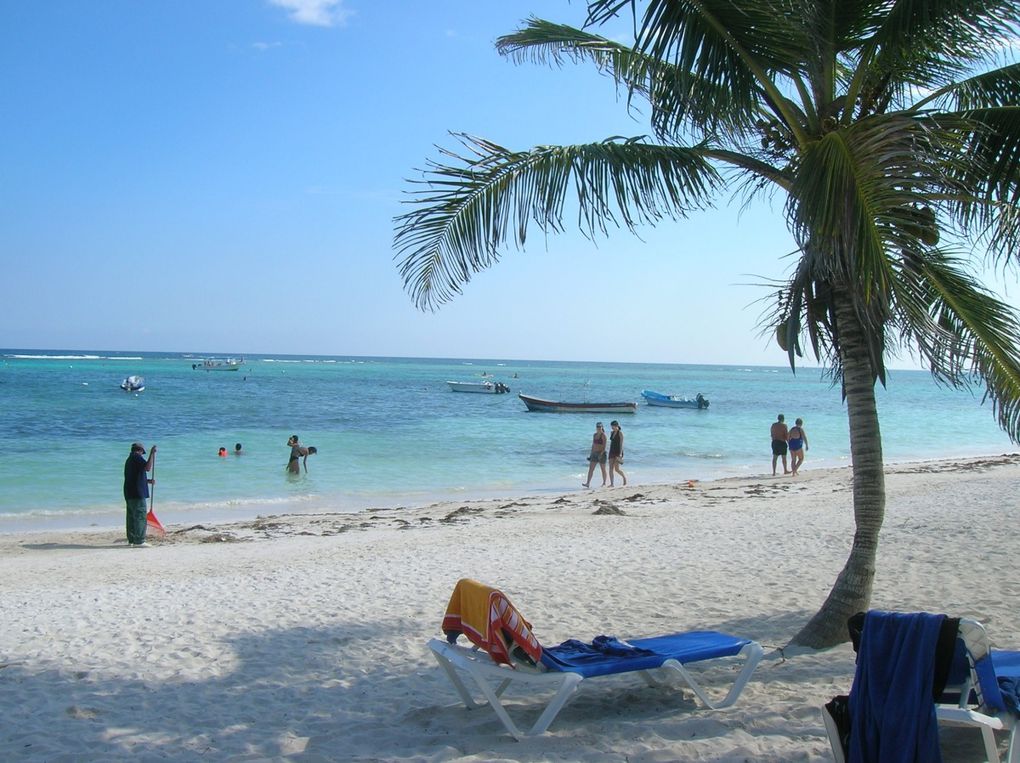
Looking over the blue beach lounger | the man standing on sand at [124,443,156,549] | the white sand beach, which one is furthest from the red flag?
the blue beach lounger

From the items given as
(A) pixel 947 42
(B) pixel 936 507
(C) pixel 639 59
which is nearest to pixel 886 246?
(A) pixel 947 42

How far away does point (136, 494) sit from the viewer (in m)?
11.9

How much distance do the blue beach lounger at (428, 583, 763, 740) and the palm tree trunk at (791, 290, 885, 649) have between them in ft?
3.21

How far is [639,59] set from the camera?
5.81 meters

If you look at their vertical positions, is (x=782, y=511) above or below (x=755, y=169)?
below

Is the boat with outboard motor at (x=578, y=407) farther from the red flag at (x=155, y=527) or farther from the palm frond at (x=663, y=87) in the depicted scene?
the palm frond at (x=663, y=87)

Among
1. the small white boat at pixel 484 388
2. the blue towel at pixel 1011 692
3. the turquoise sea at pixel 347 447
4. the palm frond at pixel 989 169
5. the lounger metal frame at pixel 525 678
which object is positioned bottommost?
the turquoise sea at pixel 347 447

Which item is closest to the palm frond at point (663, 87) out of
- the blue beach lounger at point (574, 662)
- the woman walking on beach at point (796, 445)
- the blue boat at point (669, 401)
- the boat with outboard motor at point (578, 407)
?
the blue beach lounger at point (574, 662)

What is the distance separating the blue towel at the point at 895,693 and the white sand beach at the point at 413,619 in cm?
57

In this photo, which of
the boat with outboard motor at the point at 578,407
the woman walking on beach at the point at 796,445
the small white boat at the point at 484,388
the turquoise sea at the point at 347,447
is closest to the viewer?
the turquoise sea at the point at 347,447

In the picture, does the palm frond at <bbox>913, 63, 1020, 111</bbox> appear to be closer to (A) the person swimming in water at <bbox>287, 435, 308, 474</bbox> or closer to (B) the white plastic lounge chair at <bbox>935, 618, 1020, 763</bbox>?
(B) the white plastic lounge chair at <bbox>935, 618, 1020, 763</bbox>

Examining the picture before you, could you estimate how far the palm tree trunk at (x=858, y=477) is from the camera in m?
5.25

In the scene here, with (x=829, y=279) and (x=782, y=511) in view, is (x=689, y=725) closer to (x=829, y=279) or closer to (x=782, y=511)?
(x=829, y=279)

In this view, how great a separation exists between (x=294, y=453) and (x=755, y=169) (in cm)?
1777
